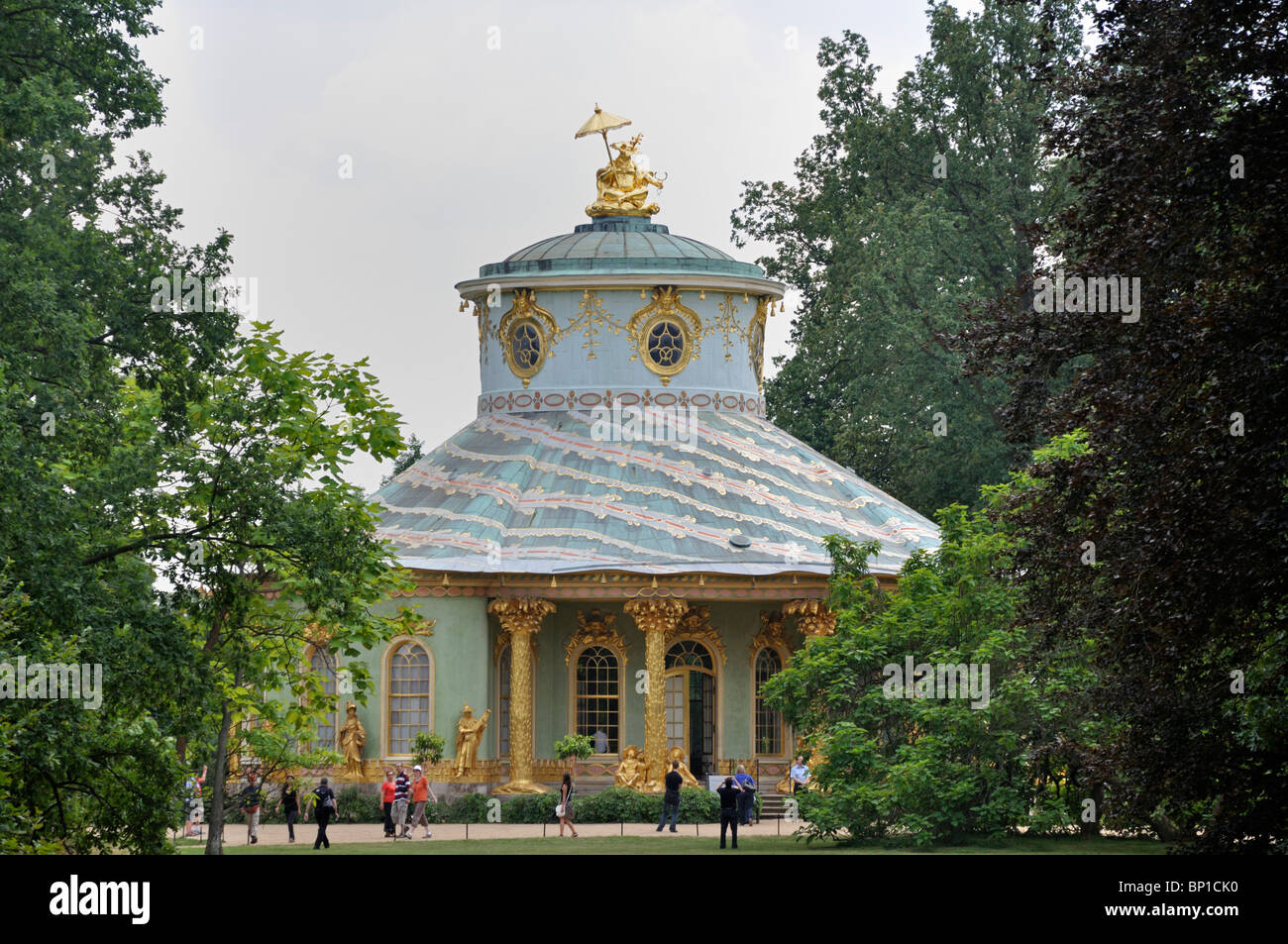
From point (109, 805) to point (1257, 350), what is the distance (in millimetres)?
12031

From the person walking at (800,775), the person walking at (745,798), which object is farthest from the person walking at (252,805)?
the person walking at (800,775)

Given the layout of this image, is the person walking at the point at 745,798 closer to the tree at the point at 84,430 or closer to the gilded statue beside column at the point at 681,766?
the gilded statue beside column at the point at 681,766

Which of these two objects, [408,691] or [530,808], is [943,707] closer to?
[530,808]

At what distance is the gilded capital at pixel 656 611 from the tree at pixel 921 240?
9259mm

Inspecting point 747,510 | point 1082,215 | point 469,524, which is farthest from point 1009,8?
point 1082,215

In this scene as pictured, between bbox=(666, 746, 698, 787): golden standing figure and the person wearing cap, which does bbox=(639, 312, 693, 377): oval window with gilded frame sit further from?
the person wearing cap

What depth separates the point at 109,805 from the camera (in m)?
20.0

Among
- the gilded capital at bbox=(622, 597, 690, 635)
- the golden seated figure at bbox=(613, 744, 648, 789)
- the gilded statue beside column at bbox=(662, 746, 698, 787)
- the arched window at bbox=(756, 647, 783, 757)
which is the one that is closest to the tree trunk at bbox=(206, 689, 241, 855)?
the gilded statue beside column at bbox=(662, 746, 698, 787)

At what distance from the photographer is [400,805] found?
32625mm

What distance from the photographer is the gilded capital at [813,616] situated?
125 ft

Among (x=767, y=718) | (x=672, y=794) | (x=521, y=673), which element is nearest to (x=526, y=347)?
(x=521, y=673)

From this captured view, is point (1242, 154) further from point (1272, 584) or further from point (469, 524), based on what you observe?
point (469, 524)

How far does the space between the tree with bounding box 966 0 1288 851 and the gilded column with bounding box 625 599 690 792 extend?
18.1m

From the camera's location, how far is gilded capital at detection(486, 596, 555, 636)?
124ft
